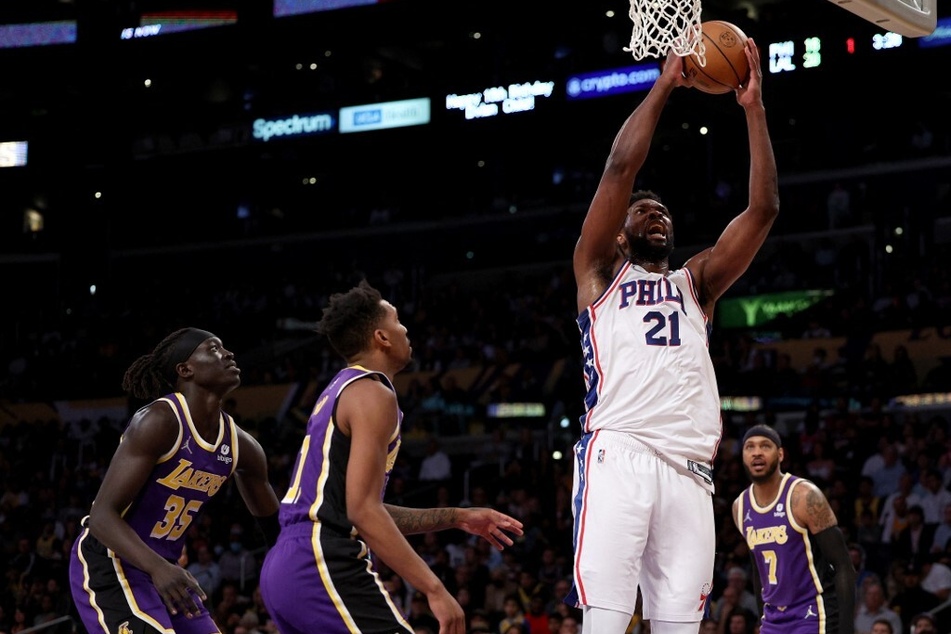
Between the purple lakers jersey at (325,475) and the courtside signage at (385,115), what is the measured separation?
16.5 meters

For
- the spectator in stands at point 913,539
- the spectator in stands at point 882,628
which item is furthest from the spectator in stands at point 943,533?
the spectator in stands at point 882,628

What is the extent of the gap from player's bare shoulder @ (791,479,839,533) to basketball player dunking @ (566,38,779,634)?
8.17ft

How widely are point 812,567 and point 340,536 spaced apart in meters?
3.71

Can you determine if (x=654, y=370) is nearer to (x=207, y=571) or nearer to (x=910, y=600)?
(x=910, y=600)

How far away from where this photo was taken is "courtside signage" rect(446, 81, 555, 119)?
19188mm

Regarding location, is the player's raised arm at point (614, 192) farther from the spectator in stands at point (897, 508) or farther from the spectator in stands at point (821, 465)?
the spectator in stands at point (821, 465)

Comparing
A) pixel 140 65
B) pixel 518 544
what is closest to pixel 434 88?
pixel 140 65

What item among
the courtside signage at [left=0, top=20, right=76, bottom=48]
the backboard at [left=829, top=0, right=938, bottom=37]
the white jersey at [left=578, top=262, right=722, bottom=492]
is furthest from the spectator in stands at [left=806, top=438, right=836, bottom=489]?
the courtside signage at [left=0, top=20, right=76, bottom=48]

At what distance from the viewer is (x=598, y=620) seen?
171 inches

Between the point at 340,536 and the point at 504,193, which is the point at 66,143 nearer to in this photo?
the point at 504,193

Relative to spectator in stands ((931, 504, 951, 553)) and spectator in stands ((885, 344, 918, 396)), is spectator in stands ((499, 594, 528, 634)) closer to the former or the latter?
spectator in stands ((931, 504, 951, 553))

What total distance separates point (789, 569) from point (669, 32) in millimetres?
3347

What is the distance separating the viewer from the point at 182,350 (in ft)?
17.5

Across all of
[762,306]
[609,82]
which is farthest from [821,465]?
[609,82]
